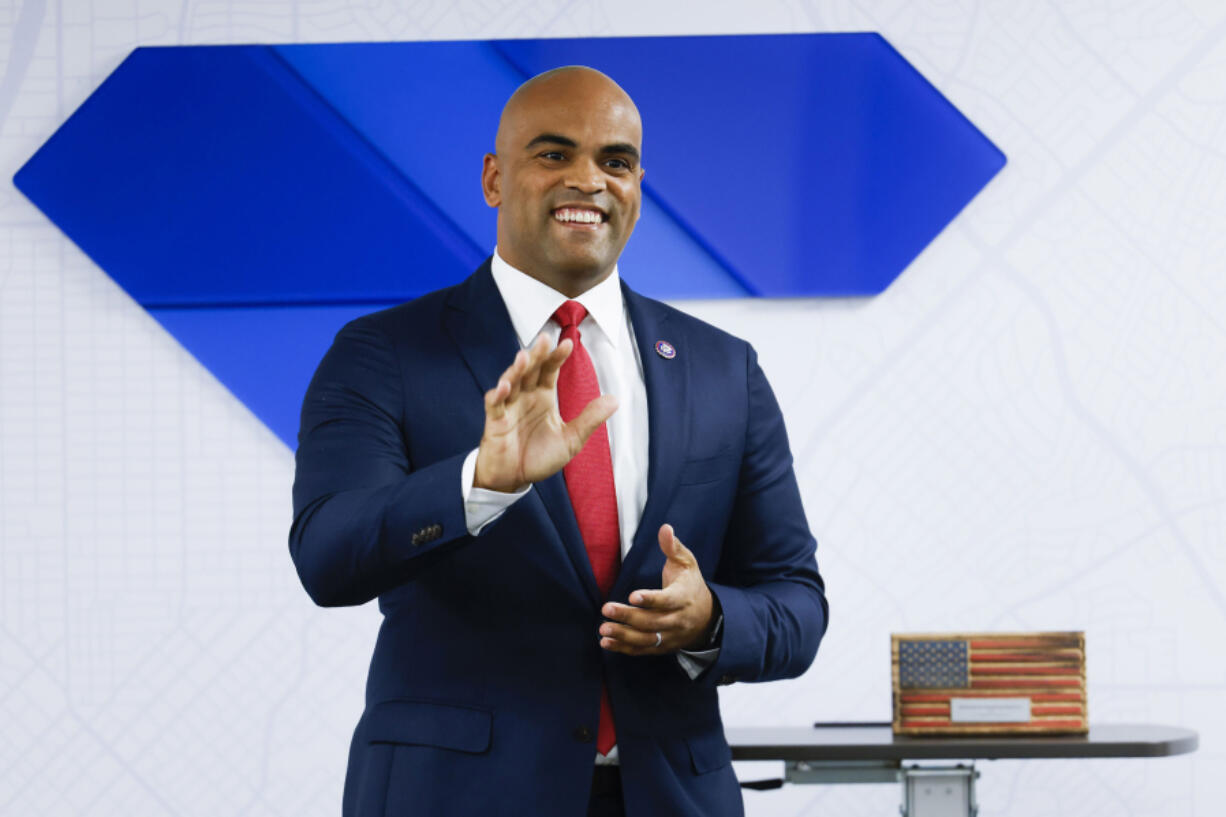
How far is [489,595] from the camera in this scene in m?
1.40

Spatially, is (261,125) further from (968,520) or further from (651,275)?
(968,520)

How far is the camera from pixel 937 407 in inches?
127

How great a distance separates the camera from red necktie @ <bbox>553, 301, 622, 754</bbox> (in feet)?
4.66

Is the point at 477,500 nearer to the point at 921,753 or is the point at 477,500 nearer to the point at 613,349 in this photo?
the point at 613,349

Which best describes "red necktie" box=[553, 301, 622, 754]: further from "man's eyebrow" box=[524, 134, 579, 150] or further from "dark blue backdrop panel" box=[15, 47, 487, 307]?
"dark blue backdrop panel" box=[15, 47, 487, 307]

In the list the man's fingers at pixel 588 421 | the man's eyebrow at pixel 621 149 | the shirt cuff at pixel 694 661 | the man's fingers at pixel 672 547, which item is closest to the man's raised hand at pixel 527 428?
the man's fingers at pixel 588 421

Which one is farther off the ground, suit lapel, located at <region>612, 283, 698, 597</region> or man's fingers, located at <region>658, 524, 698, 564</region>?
suit lapel, located at <region>612, 283, 698, 597</region>

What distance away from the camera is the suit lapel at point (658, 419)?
4.65 feet

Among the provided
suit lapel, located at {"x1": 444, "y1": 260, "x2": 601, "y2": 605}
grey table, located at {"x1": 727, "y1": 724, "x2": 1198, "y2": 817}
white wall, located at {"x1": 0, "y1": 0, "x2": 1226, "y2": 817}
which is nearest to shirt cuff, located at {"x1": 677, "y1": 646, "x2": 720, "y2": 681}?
suit lapel, located at {"x1": 444, "y1": 260, "x2": 601, "y2": 605}

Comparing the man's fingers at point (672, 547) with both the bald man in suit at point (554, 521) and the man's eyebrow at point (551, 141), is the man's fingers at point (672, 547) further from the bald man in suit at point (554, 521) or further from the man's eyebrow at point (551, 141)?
the man's eyebrow at point (551, 141)

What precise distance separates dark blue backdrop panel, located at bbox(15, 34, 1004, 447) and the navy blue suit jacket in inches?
69.2

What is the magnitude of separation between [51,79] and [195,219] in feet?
1.68

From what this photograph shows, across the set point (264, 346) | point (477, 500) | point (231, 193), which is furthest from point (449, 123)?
point (477, 500)

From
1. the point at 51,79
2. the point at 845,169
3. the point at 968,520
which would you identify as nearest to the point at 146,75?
the point at 51,79
